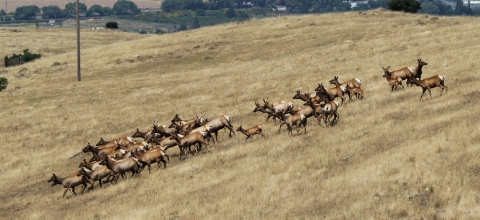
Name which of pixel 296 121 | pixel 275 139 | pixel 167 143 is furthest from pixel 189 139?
pixel 296 121

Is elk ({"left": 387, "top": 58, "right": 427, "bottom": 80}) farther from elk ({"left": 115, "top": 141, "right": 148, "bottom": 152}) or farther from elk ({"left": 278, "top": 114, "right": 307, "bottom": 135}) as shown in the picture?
elk ({"left": 115, "top": 141, "right": 148, "bottom": 152})

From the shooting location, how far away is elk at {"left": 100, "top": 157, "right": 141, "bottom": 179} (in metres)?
23.6

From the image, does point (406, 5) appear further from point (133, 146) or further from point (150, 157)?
point (150, 157)

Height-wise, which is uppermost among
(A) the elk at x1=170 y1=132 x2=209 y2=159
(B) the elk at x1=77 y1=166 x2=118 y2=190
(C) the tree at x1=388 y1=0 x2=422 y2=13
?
(C) the tree at x1=388 y1=0 x2=422 y2=13

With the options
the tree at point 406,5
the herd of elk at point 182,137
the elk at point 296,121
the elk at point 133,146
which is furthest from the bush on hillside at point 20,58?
the elk at point 296,121

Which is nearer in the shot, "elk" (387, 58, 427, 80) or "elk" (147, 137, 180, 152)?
"elk" (147, 137, 180, 152)

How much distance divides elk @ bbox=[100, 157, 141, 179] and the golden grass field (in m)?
0.51

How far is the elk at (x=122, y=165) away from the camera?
23578 mm

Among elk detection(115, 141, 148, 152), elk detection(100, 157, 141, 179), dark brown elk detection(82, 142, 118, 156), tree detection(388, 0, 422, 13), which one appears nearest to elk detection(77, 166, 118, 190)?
elk detection(100, 157, 141, 179)

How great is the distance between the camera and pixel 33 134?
38.2 m

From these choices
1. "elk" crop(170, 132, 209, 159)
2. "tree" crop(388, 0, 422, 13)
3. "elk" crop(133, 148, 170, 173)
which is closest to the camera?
"elk" crop(133, 148, 170, 173)

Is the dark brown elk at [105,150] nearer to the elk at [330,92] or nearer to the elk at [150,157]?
the elk at [150,157]

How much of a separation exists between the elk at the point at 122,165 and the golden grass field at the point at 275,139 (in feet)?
1.68

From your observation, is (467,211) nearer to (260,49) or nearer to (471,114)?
(471,114)
